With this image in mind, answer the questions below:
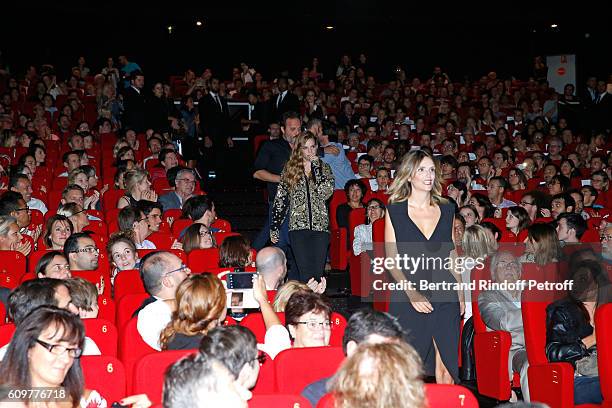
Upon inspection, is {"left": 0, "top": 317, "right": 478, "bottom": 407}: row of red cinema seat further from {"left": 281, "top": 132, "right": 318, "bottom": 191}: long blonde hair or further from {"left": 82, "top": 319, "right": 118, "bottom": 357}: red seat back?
{"left": 281, "top": 132, "right": 318, "bottom": 191}: long blonde hair

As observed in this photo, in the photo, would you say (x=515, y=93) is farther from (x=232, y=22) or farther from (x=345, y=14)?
(x=232, y=22)

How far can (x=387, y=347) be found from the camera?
99.7 inches

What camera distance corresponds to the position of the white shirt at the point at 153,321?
4.17 m

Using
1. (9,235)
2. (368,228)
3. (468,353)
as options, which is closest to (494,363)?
(468,353)

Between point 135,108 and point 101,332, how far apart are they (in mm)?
8008

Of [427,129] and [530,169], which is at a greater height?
[427,129]

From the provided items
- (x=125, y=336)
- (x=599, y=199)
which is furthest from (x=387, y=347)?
(x=599, y=199)

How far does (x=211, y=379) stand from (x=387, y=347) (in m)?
0.52

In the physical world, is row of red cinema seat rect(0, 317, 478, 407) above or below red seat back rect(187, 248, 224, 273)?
below

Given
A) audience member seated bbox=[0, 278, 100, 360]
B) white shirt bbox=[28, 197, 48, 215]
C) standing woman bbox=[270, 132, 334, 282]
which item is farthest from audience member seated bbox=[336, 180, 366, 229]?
audience member seated bbox=[0, 278, 100, 360]

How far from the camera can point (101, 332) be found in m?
4.15

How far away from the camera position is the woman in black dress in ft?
15.3

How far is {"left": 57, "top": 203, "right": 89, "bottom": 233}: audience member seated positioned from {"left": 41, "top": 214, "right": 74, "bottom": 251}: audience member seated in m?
0.53

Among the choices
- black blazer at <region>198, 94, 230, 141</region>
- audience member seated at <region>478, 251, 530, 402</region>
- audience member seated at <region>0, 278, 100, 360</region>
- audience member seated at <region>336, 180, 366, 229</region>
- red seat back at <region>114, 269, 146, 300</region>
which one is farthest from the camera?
black blazer at <region>198, 94, 230, 141</region>
